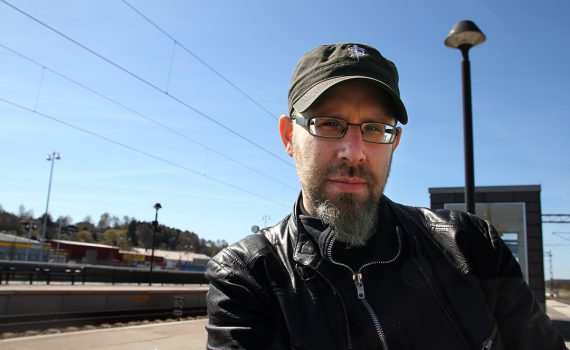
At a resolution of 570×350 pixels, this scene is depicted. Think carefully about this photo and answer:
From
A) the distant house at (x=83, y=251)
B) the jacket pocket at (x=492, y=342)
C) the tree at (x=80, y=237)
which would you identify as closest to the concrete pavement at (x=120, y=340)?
the jacket pocket at (x=492, y=342)

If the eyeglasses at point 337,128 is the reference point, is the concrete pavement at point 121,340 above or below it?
below

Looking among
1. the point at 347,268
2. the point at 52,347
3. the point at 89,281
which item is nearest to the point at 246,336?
the point at 347,268

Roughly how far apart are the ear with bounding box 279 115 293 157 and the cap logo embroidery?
13.5 inches

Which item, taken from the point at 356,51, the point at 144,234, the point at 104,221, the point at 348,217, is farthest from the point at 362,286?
the point at 104,221

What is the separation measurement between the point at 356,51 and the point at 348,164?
16.2 inches

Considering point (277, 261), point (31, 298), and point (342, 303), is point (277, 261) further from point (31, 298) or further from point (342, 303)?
point (31, 298)

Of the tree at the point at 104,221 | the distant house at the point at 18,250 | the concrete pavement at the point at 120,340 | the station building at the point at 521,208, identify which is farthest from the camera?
the tree at the point at 104,221

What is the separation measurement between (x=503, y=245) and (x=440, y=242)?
0.72ft

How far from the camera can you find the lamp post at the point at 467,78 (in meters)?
6.31

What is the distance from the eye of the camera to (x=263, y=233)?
5.65ft

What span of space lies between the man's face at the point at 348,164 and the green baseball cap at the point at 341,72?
3cm

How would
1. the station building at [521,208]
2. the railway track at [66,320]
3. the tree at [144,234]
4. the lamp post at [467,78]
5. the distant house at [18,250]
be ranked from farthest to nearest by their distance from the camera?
the tree at [144,234] → the distant house at [18,250] → the station building at [521,208] → the railway track at [66,320] → the lamp post at [467,78]

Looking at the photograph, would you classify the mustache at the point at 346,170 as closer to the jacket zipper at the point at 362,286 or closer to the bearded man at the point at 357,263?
the bearded man at the point at 357,263

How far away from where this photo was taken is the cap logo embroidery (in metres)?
1.57
